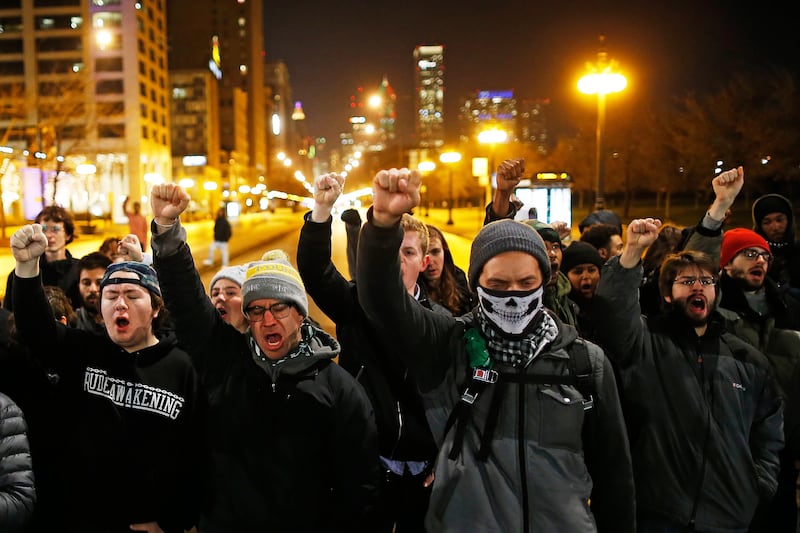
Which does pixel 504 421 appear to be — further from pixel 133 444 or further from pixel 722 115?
pixel 722 115

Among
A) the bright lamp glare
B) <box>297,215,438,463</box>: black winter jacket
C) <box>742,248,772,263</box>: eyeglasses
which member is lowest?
<box>297,215,438,463</box>: black winter jacket

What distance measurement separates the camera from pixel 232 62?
584 feet

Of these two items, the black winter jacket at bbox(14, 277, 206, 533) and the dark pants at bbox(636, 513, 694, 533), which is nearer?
the black winter jacket at bbox(14, 277, 206, 533)

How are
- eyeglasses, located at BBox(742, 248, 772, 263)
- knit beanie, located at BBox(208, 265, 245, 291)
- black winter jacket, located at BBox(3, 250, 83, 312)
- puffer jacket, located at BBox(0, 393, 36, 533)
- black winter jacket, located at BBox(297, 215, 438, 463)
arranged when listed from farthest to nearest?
black winter jacket, located at BBox(3, 250, 83, 312), eyeglasses, located at BBox(742, 248, 772, 263), knit beanie, located at BBox(208, 265, 245, 291), black winter jacket, located at BBox(297, 215, 438, 463), puffer jacket, located at BBox(0, 393, 36, 533)

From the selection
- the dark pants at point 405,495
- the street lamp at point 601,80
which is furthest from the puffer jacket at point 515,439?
the street lamp at point 601,80

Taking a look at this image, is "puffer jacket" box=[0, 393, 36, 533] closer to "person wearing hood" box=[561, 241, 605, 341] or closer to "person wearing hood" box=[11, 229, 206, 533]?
"person wearing hood" box=[11, 229, 206, 533]

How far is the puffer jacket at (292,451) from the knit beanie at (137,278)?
2.64 feet

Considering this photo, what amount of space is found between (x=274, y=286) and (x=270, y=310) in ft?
0.39

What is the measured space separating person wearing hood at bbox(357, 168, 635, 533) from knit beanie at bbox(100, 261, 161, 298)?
1.61 m

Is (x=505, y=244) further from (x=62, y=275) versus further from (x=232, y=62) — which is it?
(x=232, y=62)

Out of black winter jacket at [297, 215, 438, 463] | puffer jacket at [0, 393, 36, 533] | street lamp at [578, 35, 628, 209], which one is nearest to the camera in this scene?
puffer jacket at [0, 393, 36, 533]

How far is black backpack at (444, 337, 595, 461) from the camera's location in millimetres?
2324

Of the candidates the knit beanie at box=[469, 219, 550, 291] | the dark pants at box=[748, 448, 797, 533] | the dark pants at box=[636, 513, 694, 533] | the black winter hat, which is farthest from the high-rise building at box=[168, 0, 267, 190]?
the knit beanie at box=[469, 219, 550, 291]

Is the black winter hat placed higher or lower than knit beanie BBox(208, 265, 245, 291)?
higher
